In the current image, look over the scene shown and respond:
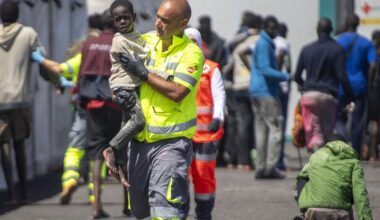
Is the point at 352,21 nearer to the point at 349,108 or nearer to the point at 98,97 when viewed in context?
the point at 349,108

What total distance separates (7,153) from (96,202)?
1.41 metres

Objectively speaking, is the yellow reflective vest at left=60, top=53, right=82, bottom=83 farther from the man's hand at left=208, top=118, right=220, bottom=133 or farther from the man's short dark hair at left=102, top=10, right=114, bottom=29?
the man's hand at left=208, top=118, right=220, bottom=133

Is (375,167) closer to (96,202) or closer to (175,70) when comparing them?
(96,202)

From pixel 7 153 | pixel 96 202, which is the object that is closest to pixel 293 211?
pixel 96 202

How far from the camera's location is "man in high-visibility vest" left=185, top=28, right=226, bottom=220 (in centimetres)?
1125

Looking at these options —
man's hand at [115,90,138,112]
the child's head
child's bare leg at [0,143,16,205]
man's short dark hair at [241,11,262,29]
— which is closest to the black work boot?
the child's head

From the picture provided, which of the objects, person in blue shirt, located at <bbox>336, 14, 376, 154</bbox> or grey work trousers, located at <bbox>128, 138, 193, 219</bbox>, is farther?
person in blue shirt, located at <bbox>336, 14, 376, 154</bbox>

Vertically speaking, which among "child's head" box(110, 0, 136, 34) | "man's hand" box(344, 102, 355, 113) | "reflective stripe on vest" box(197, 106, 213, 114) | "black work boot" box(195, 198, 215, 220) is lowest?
"man's hand" box(344, 102, 355, 113)

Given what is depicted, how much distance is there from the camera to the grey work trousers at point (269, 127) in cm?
1642

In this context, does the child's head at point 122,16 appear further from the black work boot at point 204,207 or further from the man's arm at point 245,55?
the man's arm at point 245,55

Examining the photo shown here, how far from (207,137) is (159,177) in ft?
9.64

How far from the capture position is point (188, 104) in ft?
29.0

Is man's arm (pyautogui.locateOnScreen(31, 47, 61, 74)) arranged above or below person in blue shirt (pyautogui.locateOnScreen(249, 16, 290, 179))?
above

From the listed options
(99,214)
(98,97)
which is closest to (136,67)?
(98,97)
